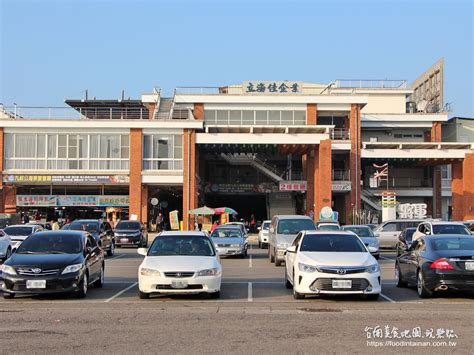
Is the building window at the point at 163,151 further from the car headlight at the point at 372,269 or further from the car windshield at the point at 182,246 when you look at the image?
the car headlight at the point at 372,269

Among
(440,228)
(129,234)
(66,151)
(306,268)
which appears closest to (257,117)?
(66,151)

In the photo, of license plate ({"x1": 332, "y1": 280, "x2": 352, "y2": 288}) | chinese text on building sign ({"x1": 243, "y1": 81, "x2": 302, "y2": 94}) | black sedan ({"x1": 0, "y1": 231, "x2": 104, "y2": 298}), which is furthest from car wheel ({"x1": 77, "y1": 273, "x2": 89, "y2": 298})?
chinese text on building sign ({"x1": 243, "y1": 81, "x2": 302, "y2": 94})

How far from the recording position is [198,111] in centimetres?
5409

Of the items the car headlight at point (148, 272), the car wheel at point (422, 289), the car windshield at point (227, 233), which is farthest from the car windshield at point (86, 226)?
the car wheel at point (422, 289)

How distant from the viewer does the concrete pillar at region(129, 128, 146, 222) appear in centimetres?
4709

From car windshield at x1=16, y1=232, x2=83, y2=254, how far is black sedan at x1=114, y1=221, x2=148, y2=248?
20239 millimetres

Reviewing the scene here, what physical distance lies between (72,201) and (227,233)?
21.8 m

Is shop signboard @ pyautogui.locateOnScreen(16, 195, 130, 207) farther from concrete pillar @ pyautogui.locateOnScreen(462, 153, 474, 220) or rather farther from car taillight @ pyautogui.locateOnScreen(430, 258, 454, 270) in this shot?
car taillight @ pyautogui.locateOnScreen(430, 258, 454, 270)

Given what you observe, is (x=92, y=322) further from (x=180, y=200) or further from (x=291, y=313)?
(x=180, y=200)

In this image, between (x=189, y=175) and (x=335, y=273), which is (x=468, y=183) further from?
(x=335, y=273)

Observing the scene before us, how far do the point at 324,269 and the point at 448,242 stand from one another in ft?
11.1

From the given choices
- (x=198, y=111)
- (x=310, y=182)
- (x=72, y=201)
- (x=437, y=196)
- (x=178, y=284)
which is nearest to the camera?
(x=178, y=284)

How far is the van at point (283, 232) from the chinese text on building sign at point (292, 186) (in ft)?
89.9

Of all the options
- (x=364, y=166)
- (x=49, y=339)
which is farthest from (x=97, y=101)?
(x=49, y=339)
